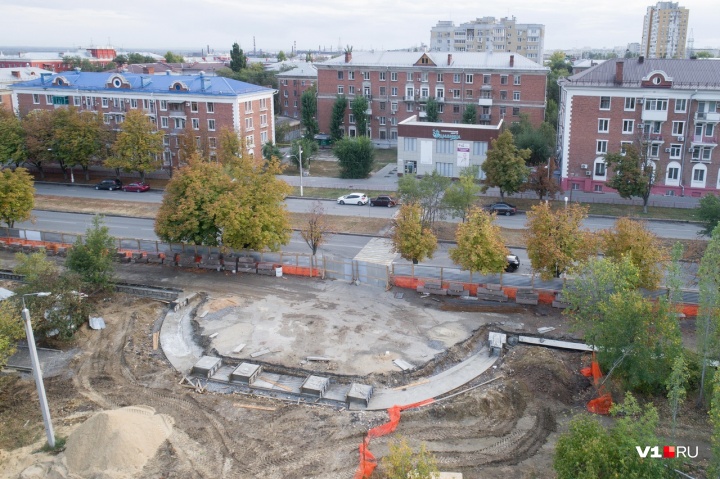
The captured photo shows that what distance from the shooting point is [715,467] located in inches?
601

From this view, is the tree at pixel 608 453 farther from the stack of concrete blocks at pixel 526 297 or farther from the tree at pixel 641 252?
the stack of concrete blocks at pixel 526 297

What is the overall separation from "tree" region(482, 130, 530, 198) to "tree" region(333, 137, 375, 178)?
46.6 ft

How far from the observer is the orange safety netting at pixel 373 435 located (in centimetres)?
1850

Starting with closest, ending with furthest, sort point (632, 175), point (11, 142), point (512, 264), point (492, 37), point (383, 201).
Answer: point (512, 264), point (632, 175), point (383, 201), point (11, 142), point (492, 37)

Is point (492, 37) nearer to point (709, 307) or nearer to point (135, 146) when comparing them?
point (135, 146)

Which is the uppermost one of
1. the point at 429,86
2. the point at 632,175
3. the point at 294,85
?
the point at 429,86

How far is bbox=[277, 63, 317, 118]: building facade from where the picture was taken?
9356 cm

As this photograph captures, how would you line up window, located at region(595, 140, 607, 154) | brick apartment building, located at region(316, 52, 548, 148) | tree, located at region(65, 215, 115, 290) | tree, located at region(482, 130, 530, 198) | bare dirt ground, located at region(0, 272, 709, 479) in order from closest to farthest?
bare dirt ground, located at region(0, 272, 709, 479) < tree, located at region(65, 215, 115, 290) < tree, located at region(482, 130, 530, 198) < window, located at region(595, 140, 607, 154) < brick apartment building, located at region(316, 52, 548, 148)

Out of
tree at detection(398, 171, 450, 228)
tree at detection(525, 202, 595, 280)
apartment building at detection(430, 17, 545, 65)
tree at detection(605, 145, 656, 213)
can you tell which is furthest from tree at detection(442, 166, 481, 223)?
apartment building at detection(430, 17, 545, 65)

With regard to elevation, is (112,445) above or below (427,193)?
below

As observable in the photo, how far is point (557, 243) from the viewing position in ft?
97.2

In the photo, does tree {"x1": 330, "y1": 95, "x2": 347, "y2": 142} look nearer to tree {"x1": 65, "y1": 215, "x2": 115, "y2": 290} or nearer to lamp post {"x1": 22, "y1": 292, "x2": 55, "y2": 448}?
tree {"x1": 65, "y1": 215, "x2": 115, "y2": 290}

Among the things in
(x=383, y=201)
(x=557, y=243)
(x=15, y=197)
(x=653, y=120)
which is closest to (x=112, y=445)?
(x=557, y=243)

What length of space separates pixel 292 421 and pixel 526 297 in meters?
14.3
